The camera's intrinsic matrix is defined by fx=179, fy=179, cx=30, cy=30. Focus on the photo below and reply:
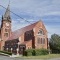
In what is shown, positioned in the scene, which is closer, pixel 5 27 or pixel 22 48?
pixel 22 48

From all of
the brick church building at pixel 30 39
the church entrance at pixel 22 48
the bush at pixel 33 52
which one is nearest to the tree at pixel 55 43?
the brick church building at pixel 30 39

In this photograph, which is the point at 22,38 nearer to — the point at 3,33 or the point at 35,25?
the point at 35,25

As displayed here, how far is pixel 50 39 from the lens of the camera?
66250 millimetres

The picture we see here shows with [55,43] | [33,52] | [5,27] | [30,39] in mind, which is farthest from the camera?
[5,27]

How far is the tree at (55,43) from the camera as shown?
2484 inches

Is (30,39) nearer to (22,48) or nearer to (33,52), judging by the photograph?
(22,48)

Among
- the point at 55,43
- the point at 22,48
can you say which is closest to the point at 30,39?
the point at 22,48

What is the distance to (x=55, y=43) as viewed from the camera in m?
64.0

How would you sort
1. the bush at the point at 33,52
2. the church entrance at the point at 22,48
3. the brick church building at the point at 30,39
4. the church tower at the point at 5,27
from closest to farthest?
the bush at the point at 33,52
the church entrance at the point at 22,48
the brick church building at the point at 30,39
the church tower at the point at 5,27

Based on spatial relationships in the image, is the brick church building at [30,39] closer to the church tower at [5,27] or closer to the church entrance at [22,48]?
the church entrance at [22,48]

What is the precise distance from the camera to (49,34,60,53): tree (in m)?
63.1

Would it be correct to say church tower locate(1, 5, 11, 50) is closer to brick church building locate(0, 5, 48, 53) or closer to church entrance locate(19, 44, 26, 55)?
brick church building locate(0, 5, 48, 53)

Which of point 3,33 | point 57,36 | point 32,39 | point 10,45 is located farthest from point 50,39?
point 3,33

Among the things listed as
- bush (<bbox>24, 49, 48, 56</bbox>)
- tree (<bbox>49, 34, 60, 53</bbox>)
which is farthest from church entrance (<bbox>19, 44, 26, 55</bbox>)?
tree (<bbox>49, 34, 60, 53</bbox>)
